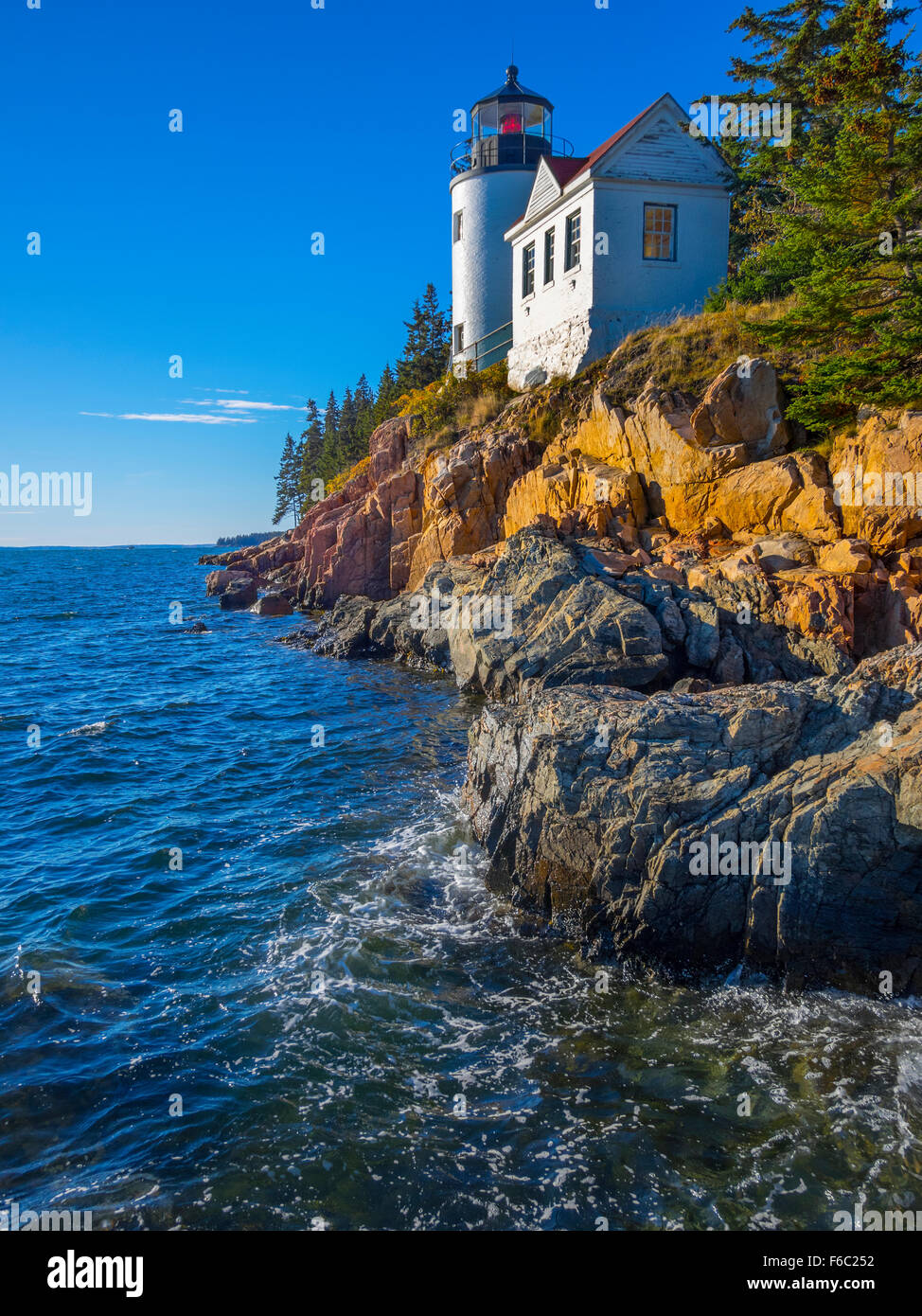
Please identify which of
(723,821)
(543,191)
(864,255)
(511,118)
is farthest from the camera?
(511,118)

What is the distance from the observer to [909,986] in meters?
8.68

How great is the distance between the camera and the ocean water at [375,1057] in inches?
262

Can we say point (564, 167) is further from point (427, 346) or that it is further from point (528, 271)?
point (427, 346)

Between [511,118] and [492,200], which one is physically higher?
[511,118]

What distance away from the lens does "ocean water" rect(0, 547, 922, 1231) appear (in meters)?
6.65

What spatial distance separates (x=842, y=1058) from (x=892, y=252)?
17.3 metres

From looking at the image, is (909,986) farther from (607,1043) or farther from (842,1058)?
(607,1043)

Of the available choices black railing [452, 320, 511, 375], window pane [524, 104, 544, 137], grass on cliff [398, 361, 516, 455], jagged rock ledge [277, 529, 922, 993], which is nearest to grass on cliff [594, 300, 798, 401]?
grass on cliff [398, 361, 516, 455]

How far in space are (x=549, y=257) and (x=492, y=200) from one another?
A: 772 centimetres

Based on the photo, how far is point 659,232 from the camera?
1091 inches

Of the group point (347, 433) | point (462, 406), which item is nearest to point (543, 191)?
point (462, 406)

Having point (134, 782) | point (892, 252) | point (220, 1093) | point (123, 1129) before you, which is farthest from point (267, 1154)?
point (892, 252)

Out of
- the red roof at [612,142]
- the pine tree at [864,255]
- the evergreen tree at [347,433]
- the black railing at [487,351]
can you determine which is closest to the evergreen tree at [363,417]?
the evergreen tree at [347,433]

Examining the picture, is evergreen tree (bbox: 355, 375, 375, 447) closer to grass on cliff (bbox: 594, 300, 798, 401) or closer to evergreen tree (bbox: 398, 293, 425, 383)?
evergreen tree (bbox: 398, 293, 425, 383)
